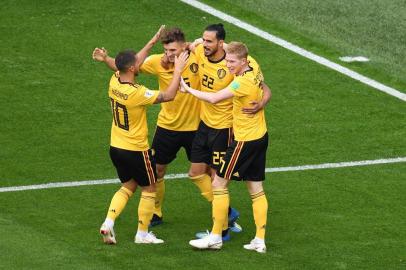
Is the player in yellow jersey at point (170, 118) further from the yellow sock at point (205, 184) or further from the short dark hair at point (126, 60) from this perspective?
the short dark hair at point (126, 60)

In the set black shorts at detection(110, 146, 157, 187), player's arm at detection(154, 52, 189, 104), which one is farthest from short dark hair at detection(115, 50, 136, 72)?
black shorts at detection(110, 146, 157, 187)

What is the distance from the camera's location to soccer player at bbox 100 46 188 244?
44.6 feet

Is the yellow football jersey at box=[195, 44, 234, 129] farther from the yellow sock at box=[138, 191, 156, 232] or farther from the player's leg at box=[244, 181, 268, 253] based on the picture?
the yellow sock at box=[138, 191, 156, 232]

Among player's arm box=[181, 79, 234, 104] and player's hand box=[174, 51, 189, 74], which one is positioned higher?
player's hand box=[174, 51, 189, 74]

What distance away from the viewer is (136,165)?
45.4 ft

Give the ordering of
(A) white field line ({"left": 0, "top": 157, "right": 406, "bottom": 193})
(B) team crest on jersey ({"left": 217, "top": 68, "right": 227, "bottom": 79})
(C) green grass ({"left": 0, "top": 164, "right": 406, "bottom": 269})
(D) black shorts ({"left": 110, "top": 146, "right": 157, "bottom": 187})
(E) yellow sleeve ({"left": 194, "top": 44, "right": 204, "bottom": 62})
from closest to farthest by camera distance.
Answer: (C) green grass ({"left": 0, "top": 164, "right": 406, "bottom": 269})
(D) black shorts ({"left": 110, "top": 146, "right": 157, "bottom": 187})
(B) team crest on jersey ({"left": 217, "top": 68, "right": 227, "bottom": 79})
(E) yellow sleeve ({"left": 194, "top": 44, "right": 204, "bottom": 62})
(A) white field line ({"left": 0, "top": 157, "right": 406, "bottom": 193})

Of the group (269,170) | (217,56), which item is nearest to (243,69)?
(217,56)

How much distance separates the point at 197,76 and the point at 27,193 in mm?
2863

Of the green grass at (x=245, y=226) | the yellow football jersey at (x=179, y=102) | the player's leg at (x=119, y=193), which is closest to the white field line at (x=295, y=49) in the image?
the green grass at (x=245, y=226)

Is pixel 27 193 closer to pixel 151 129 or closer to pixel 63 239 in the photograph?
pixel 63 239

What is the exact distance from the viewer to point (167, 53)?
14.2 meters

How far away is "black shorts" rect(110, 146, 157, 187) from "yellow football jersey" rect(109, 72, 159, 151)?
0.07m

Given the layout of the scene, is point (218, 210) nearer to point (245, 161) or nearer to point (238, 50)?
point (245, 161)

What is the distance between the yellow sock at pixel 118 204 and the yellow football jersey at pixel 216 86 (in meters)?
1.31
